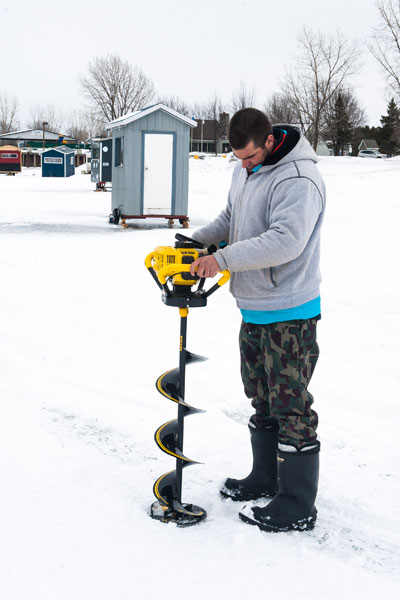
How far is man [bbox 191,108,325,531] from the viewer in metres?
2.52

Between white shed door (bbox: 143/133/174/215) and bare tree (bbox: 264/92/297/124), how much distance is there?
A: 135ft

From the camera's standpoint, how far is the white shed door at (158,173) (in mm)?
13852

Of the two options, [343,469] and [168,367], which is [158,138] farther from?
[343,469]

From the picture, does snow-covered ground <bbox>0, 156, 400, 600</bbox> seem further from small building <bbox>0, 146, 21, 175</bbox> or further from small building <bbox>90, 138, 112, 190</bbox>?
small building <bbox>0, 146, 21, 175</bbox>

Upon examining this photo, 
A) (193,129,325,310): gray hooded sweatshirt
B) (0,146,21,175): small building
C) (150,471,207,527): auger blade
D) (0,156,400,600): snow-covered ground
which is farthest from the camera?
(0,146,21,175): small building

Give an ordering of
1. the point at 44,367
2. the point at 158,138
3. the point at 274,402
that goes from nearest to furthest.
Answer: the point at 274,402, the point at 44,367, the point at 158,138

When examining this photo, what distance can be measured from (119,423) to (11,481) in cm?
87

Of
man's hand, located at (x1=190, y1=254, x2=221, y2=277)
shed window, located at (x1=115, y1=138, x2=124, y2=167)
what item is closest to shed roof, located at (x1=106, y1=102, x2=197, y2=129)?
shed window, located at (x1=115, y1=138, x2=124, y2=167)

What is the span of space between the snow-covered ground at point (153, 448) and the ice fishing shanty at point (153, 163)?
6.04 metres

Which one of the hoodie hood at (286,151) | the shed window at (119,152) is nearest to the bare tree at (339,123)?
the shed window at (119,152)

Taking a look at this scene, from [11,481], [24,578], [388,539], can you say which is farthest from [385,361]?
[24,578]

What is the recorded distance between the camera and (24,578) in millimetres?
2318

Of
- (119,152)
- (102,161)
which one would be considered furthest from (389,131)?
(119,152)

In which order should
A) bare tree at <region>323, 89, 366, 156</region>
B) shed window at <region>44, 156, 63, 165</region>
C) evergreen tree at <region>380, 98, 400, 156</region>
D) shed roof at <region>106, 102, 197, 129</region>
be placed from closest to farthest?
shed roof at <region>106, 102, 197, 129</region>, shed window at <region>44, 156, 63, 165</region>, bare tree at <region>323, 89, 366, 156</region>, evergreen tree at <region>380, 98, 400, 156</region>
